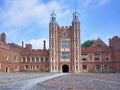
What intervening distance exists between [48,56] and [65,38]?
719cm

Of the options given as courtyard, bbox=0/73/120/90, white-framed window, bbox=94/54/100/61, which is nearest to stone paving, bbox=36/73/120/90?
courtyard, bbox=0/73/120/90

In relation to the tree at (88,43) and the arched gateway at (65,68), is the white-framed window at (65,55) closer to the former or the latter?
the arched gateway at (65,68)

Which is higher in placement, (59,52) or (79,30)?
(79,30)

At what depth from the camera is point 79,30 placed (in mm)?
55875

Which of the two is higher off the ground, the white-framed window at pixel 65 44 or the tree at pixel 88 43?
the tree at pixel 88 43

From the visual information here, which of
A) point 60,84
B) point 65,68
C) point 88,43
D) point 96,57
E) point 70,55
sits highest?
point 88,43

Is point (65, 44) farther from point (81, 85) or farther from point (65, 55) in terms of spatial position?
point (81, 85)

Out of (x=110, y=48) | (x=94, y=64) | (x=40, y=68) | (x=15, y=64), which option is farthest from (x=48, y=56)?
(x=110, y=48)

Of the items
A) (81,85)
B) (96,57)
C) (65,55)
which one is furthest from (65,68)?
(81,85)

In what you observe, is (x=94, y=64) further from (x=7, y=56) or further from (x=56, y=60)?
(x=7, y=56)

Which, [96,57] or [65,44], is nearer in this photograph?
[96,57]

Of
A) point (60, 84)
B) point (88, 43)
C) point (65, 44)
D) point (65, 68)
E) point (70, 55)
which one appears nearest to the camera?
point (60, 84)

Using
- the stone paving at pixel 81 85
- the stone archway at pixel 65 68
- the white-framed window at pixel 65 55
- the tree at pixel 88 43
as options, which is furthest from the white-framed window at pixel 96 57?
the stone paving at pixel 81 85

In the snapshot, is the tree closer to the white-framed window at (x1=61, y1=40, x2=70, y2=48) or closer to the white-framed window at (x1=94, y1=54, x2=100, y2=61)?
the white-framed window at (x1=94, y1=54, x2=100, y2=61)
